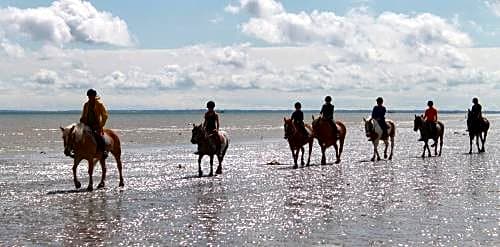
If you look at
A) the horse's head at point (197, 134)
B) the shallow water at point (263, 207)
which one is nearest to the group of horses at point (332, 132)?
the shallow water at point (263, 207)

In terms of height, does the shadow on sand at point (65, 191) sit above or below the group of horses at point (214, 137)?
below

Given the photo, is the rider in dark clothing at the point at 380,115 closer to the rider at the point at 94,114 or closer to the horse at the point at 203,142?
the horse at the point at 203,142

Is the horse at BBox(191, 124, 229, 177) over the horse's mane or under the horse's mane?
under

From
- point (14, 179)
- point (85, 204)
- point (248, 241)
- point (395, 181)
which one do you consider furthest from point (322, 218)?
point (14, 179)

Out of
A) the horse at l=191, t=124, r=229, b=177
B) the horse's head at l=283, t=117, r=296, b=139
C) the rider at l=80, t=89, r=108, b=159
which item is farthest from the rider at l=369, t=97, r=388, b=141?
the rider at l=80, t=89, r=108, b=159

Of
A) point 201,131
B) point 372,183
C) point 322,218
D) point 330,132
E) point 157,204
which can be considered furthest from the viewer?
point 330,132

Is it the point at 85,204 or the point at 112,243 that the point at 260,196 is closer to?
the point at 85,204

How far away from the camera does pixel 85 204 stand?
49.4 ft

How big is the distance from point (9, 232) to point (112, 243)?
213cm

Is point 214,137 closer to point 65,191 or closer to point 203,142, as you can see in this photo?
point 203,142

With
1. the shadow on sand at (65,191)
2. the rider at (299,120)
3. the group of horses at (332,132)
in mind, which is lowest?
the shadow on sand at (65,191)

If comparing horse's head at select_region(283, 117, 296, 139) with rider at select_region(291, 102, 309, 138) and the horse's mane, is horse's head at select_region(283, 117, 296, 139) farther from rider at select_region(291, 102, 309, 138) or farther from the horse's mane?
the horse's mane

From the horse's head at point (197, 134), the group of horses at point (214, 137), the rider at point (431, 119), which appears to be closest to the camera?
the group of horses at point (214, 137)

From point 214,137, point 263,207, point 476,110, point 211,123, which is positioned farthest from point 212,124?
point 476,110
